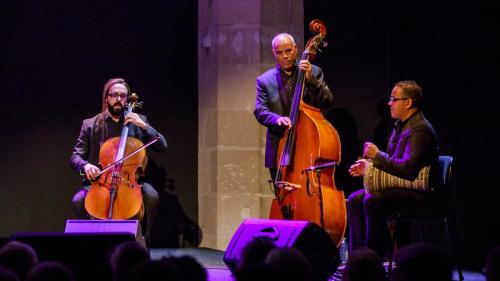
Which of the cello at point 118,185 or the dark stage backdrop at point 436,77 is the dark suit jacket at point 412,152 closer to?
the dark stage backdrop at point 436,77

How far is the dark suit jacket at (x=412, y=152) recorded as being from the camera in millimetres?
4805

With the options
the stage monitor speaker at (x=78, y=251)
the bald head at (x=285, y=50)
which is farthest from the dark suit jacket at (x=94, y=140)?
the stage monitor speaker at (x=78, y=251)

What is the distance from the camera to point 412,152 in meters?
4.82

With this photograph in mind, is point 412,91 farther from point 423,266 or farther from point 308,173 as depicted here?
point 423,266

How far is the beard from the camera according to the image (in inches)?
241

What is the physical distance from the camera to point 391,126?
624 cm

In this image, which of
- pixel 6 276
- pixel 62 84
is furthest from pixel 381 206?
pixel 62 84

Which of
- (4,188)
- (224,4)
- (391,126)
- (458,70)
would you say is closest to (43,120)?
(4,188)

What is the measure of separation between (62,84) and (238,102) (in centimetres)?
161

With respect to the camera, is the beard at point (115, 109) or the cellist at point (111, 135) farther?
the beard at point (115, 109)

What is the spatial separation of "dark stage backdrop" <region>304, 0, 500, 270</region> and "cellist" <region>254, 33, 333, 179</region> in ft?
2.40

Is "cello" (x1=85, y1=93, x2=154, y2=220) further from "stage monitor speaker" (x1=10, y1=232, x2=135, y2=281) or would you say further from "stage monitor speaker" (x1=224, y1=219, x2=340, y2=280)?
"stage monitor speaker" (x1=10, y1=232, x2=135, y2=281)

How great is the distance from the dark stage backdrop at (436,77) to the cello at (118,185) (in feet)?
5.71

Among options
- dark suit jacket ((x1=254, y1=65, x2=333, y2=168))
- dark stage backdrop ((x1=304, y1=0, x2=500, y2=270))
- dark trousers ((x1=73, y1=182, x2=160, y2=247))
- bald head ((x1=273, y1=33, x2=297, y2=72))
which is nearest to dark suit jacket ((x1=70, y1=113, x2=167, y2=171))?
dark trousers ((x1=73, y1=182, x2=160, y2=247))
